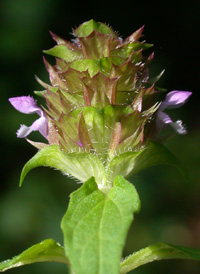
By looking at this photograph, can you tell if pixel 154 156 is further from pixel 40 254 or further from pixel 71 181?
pixel 71 181

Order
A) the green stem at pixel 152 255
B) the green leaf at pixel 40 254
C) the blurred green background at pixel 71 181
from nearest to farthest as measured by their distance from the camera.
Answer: the green leaf at pixel 40 254 < the green stem at pixel 152 255 < the blurred green background at pixel 71 181

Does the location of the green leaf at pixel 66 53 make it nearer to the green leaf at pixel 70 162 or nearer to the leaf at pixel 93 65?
the leaf at pixel 93 65

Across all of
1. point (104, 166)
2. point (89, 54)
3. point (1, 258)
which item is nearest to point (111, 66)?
point (89, 54)

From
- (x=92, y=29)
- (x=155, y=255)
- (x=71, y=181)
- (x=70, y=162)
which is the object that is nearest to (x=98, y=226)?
(x=70, y=162)

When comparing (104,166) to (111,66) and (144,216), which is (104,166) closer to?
(111,66)

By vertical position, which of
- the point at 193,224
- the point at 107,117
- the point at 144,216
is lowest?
the point at 193,224

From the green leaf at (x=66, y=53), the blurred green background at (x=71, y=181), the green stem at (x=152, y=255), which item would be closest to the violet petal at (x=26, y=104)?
the green leaf at (x=66, y=53)
